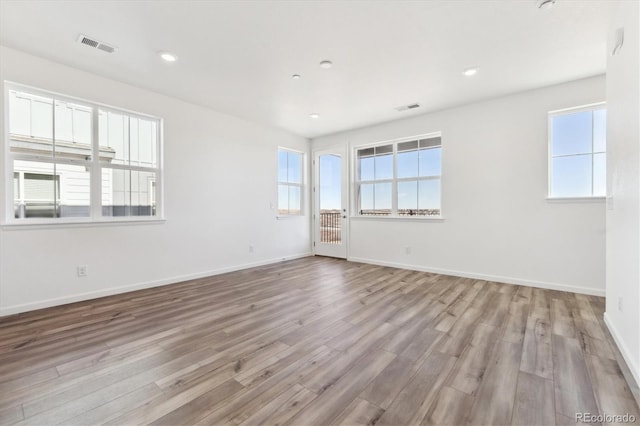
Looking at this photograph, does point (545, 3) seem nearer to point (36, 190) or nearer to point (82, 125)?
point (82, 125)

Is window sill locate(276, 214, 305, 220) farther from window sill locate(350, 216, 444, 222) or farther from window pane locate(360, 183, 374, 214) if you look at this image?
window pane locate(360, 183, 374, 214)

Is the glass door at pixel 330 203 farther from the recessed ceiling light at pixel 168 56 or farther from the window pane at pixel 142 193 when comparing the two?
the recessed ceiling light at pixel 168 56

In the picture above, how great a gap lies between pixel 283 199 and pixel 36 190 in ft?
12.1

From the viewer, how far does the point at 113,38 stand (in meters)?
2.64

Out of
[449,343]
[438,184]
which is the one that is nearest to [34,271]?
[449,343]

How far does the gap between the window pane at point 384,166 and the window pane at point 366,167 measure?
0.11 meters

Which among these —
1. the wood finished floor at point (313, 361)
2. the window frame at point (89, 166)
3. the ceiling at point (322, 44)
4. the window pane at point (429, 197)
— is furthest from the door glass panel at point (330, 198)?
the window frame at point (89, 166)

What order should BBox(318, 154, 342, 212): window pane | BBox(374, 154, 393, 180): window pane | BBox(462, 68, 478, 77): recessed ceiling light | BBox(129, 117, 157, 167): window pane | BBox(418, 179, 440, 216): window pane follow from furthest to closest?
BBox(318, 154, 342, 212): window pane → BBox(374, 154, 393, 180): window pane → BBox(418, 179, 440, 216): window pane → BBox(129, 117, 157, 167): window pane → BBox(462, 68, 478, 77): recessed ceiling light

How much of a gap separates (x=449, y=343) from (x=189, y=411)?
6.16 ft

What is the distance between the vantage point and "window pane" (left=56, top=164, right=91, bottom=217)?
3.25m

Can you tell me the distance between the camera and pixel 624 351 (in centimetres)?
195

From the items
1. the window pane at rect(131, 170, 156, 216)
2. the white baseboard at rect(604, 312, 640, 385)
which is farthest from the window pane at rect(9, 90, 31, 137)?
the white baseboard at rect(604, 312, 640, 385)

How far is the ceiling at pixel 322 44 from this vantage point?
Result: 226 centimetres

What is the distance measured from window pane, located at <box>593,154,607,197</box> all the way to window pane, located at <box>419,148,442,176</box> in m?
1.88
